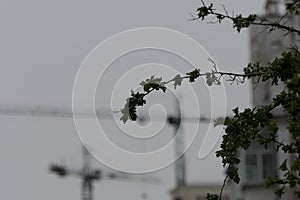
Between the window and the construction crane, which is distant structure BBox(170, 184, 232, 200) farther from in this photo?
the window

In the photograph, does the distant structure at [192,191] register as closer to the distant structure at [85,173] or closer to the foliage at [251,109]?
the distant structure at [85,173]

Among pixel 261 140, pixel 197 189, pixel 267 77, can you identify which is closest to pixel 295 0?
pixel 267 77

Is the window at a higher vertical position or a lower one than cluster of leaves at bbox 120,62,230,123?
higher

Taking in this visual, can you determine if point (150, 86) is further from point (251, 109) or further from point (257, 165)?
point (257, 165)

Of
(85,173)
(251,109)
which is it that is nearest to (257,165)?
(251,109)

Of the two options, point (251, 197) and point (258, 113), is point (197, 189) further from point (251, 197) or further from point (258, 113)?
point (258, 113)

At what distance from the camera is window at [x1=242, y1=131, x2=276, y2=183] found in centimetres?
3278

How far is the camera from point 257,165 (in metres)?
33.1

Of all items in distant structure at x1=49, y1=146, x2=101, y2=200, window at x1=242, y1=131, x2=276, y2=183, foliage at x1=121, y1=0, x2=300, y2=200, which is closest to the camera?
foliage at x1=121, y1=0, x2=300, y2=200

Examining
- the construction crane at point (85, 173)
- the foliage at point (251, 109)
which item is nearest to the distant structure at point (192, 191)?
the construction crane at point (85, 173)

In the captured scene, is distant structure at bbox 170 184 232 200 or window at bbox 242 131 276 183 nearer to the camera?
window at bbox 242 131 276 183

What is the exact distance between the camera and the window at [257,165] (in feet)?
108

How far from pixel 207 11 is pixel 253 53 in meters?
25.6

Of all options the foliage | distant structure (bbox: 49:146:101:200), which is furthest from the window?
distant structure (bbox: 49:146:101:200)
